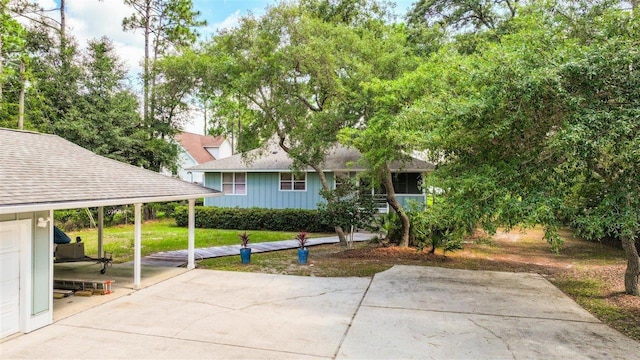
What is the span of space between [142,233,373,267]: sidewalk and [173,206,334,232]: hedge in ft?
7.60

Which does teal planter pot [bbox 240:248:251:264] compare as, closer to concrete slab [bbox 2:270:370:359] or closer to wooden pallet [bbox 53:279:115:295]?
concrete slab [bbox 2:270:370:359]

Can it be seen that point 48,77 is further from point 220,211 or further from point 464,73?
point 464,73

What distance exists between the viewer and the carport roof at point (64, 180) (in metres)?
5.43

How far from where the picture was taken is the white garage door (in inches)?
211

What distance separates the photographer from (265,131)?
13703 mm

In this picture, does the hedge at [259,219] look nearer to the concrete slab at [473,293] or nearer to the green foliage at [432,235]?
the green foliage at [432,235]

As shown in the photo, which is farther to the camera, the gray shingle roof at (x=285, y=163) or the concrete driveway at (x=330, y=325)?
the gray shingle roof at (x=285, y=163)

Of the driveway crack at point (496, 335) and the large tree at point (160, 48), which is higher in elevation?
the large tree at point (160, 48)

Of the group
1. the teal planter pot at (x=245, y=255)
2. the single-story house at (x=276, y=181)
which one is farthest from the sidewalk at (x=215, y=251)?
the single-story house at (x=276, y=181)

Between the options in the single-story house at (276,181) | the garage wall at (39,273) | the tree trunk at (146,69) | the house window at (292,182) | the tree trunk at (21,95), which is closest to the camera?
the garage wall at (39,273)

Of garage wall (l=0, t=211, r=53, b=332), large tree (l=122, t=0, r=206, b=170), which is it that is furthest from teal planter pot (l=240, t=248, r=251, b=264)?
large tree (l=122, t=0, r=206, b=170)

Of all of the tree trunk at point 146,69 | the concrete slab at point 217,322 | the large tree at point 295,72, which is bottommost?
the concrete slab at point 217,322

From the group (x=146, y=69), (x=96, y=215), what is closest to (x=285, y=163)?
(x=96, y=215)

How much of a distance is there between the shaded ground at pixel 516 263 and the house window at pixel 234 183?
25.9 feet
